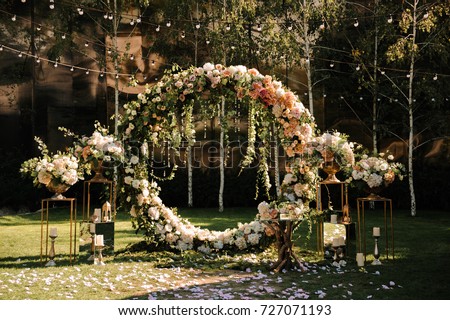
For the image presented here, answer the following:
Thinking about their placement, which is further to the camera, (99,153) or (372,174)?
(99,153)

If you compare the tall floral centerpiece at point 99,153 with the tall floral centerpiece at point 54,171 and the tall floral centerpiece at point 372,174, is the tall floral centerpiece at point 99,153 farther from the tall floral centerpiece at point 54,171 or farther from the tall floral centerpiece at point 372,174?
the tall floral centerpiece at point 372,174

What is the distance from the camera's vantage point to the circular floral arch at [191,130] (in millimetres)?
7840

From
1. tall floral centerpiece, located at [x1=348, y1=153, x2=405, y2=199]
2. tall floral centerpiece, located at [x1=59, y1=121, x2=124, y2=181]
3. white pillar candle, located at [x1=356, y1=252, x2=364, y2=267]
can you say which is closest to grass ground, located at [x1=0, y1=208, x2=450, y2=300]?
white pillar candle, located at [x1=356, y1=252, x2=364, y2=267]

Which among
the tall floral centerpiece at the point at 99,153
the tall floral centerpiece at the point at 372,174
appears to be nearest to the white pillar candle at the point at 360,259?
the tall floral centerpiece at the point at 372,174

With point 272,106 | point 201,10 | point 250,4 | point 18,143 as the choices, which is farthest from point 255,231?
Result: point 18,143

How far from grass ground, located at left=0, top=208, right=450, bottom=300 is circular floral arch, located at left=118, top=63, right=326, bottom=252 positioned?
37 cm

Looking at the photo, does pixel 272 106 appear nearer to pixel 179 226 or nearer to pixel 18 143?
pixel 179 226

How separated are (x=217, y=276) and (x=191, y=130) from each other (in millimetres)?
2692

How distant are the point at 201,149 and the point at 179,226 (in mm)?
8659

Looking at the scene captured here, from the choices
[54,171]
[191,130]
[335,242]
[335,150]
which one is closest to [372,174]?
[335,150]

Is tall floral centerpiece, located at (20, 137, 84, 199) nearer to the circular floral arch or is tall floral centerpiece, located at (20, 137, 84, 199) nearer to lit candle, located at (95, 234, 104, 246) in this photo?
lit candle, located at (95, 234, 104, 246)

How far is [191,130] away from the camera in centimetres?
851

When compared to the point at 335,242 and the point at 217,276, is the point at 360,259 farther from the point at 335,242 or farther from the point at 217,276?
the point at 217,276

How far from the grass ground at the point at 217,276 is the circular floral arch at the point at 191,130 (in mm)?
373
